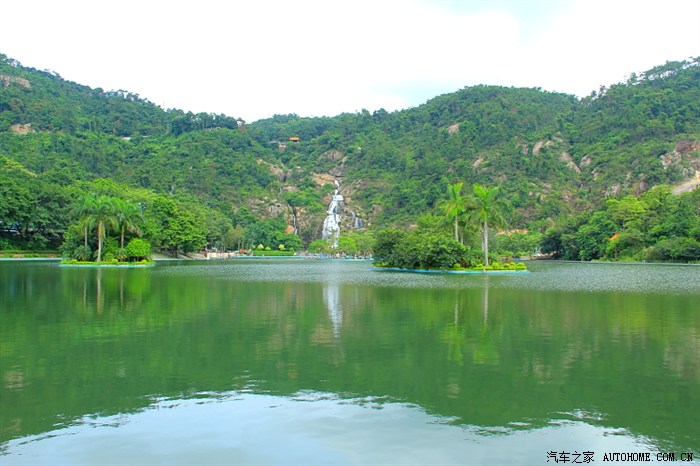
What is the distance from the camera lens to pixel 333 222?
→ 14838 centimetres

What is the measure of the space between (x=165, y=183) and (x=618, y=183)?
10843 cm

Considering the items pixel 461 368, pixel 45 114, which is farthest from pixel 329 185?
pixel 461 368

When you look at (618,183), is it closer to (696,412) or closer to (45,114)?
(696,412)

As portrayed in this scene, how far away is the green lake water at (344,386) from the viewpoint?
8.58 meters

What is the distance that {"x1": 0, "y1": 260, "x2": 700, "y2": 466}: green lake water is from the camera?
8.58 meters

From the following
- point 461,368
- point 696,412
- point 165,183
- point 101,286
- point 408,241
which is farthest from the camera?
point 165,183

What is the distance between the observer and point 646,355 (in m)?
14.8

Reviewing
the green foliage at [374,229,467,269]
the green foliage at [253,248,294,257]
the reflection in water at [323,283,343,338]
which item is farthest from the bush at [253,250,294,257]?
the reflection in water at [323,283,343,338]

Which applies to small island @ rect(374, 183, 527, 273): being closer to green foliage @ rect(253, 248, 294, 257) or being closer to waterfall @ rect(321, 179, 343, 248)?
waterfall @ rect(321, 179, 343, 248)

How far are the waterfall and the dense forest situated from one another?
227 cm

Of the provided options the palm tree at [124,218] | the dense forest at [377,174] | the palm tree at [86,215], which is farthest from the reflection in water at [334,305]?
the palm tree at [124,218]

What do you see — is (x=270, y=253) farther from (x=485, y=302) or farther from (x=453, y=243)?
(x=485, y=302)

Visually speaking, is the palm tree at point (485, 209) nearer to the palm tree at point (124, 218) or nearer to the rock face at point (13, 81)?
the palm tree at point (124, 218)

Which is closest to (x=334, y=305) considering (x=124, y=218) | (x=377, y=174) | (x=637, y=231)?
(x=124, y=218)
